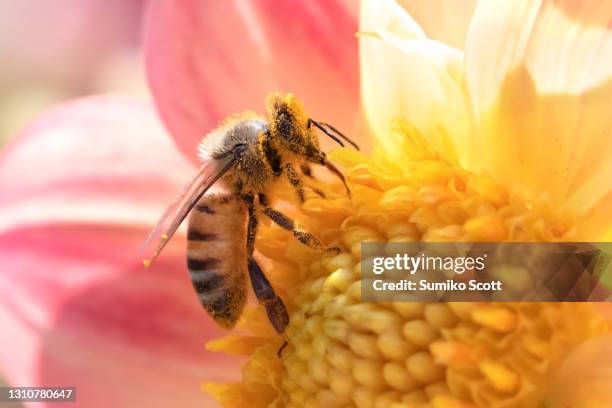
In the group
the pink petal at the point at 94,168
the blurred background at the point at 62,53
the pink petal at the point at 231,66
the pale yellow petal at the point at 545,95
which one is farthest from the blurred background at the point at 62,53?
the pale yellow petal at the point at 545,95

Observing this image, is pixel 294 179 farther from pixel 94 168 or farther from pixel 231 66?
pixel 94 168

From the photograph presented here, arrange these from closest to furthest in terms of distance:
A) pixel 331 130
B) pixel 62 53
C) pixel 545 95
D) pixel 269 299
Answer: pixel 545 95 < pixel 269 299 < pixel 331 130 < pixel 62 53

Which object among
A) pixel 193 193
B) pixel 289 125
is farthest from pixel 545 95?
pixel 193 193

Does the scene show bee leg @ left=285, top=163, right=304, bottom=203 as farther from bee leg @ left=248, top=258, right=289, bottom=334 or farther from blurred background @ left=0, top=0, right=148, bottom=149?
blurred background @ left=0, top=0, right=148, bottom=149

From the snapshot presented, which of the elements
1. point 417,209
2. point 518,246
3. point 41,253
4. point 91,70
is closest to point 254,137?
point 417,209

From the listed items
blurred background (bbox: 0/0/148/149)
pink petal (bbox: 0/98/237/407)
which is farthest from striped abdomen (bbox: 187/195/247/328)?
blurred background (bbox: 0/0/148/149)

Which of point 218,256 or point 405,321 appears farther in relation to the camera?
point 218,256
